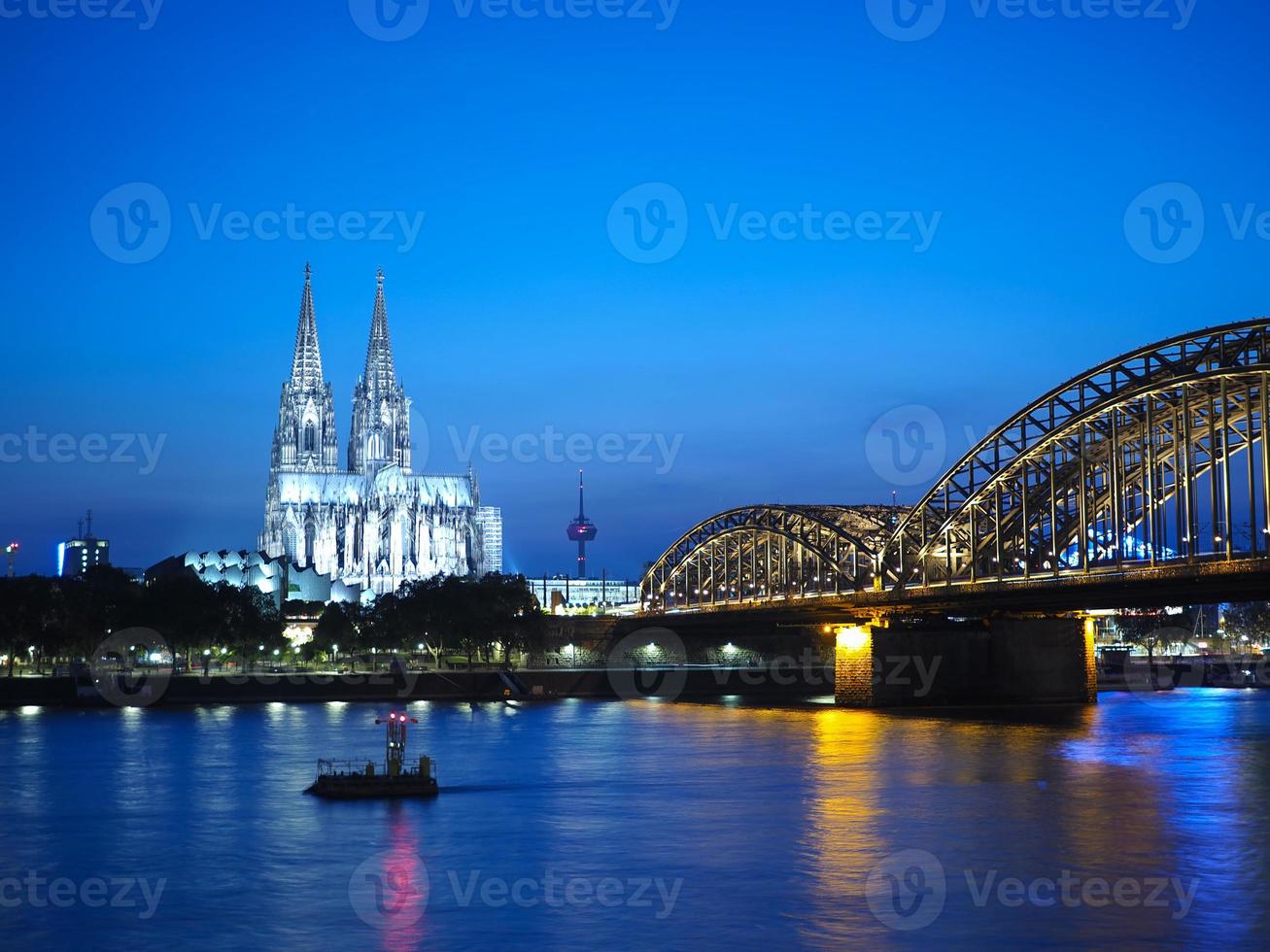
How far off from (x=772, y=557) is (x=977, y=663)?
47270 mm

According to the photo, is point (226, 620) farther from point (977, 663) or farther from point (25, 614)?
point (977, 663)

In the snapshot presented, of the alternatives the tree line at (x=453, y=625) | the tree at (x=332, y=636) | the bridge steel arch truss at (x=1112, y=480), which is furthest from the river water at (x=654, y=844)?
the tree at (x=332, y=636)

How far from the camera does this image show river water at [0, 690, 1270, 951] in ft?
122

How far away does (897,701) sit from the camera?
361 feet

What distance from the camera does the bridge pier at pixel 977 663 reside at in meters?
109

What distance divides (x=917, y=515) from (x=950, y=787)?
178 ft

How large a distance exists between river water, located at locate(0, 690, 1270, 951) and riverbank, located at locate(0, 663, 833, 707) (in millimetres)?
36695

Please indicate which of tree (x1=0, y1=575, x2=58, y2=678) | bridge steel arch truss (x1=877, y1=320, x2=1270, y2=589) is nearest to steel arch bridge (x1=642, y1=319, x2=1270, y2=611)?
bridge steel arch truss (x1=877, y1=320, x2=1270, y2=589)

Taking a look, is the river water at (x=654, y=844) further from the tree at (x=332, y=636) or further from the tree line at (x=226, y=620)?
the tree at (x=332, y=636)

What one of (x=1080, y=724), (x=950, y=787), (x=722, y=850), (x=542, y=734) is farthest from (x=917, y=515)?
(x=722, y=850)

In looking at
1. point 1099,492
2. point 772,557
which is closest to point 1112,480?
point 1099,492

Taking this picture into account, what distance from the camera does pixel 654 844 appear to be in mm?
49469

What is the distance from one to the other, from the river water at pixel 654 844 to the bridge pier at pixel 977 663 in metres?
21.8

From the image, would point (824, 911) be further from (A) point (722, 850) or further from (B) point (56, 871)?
(B) point (56, 871)
